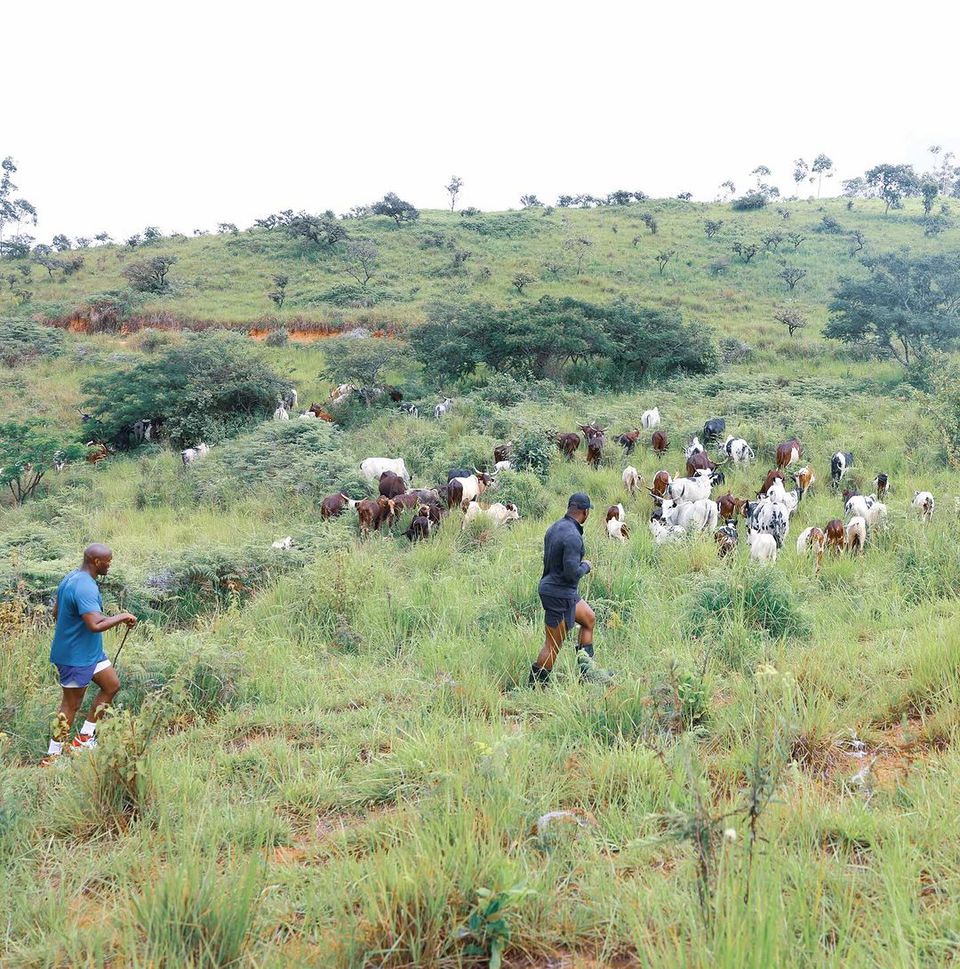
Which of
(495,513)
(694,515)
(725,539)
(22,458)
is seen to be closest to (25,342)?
(22,458)

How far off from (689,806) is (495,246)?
137 ft

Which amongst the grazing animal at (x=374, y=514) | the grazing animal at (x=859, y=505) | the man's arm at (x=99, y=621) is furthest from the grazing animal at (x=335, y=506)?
the grazing animal at (x=859, y=505)

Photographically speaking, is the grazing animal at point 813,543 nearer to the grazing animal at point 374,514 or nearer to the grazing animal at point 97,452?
the grazing animal at point 374,514

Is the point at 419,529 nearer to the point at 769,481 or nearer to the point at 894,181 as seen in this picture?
the point at 769,481

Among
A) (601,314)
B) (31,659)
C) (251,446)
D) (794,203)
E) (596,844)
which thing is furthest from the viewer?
(794,203)

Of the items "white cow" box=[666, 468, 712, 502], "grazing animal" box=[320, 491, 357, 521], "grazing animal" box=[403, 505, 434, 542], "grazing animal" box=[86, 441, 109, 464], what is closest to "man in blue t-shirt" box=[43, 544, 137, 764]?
"grazing animal" box=[403, 505, 434, 542]

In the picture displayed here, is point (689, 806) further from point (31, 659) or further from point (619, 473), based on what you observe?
point (619, 473)

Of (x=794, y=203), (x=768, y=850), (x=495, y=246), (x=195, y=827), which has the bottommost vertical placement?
(x=195, y=827)

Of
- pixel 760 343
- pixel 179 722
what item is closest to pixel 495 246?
pixel 760 343

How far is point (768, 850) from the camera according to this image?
8.57 feet

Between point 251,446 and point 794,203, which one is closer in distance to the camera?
point 251,446

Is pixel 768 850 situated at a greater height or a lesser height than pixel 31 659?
greater

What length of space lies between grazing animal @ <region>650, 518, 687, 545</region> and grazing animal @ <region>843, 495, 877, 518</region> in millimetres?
2293

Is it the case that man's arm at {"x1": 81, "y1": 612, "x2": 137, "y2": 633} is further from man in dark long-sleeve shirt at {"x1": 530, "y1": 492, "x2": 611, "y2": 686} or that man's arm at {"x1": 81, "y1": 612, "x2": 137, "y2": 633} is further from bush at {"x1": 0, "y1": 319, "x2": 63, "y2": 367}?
bush at {"x1": 0, "y1": 319, "x2": 63, "y2": 367}
